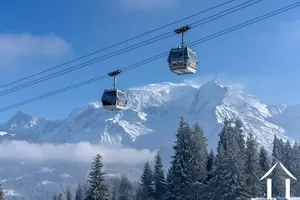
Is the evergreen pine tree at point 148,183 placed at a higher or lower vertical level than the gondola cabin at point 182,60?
lower

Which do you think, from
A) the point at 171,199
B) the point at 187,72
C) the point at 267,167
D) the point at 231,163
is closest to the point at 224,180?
the point at 231,163

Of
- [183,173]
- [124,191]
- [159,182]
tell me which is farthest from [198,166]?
[124,191]

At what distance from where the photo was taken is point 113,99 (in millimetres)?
35844

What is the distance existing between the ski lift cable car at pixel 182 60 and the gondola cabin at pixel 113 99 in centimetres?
523

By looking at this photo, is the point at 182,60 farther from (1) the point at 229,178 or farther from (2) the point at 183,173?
(2) the point at 183,173

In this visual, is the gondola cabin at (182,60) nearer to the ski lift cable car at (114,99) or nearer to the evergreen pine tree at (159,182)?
the ski lift cable car at (114,99)

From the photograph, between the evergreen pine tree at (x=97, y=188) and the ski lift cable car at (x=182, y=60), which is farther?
the evergreen pine tree at (x=97, y=188)

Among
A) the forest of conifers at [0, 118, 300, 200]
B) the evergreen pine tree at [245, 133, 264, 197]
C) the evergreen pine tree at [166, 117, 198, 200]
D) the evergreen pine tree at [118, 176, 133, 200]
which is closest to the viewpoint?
the forest of conifers at [0, 118, 300, 200]

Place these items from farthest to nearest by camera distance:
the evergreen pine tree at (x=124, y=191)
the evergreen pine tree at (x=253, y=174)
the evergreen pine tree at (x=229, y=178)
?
the evergreen pine tree at (x=124, y=191), the evergreen pine tree at (x=253, y=174), the evergreen pine tree at (x=229, y=178)

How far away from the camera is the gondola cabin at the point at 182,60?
103ft

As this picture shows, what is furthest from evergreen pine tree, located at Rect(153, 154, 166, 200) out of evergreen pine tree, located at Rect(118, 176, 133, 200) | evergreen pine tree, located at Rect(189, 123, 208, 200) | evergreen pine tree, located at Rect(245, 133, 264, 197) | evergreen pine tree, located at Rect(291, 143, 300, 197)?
evergreen pine tree, located at Rect(118, 176, 133, 200)

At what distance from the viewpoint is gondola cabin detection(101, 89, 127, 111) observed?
3581 cm

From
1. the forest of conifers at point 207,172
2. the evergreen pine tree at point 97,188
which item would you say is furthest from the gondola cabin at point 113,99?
the evergreen pine tree at point 97,188

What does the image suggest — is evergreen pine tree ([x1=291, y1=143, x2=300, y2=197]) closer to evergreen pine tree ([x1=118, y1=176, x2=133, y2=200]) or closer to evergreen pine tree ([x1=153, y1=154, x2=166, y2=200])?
evergreen pine tree ([x1=153, y1=154, x2=166, y2=200])
